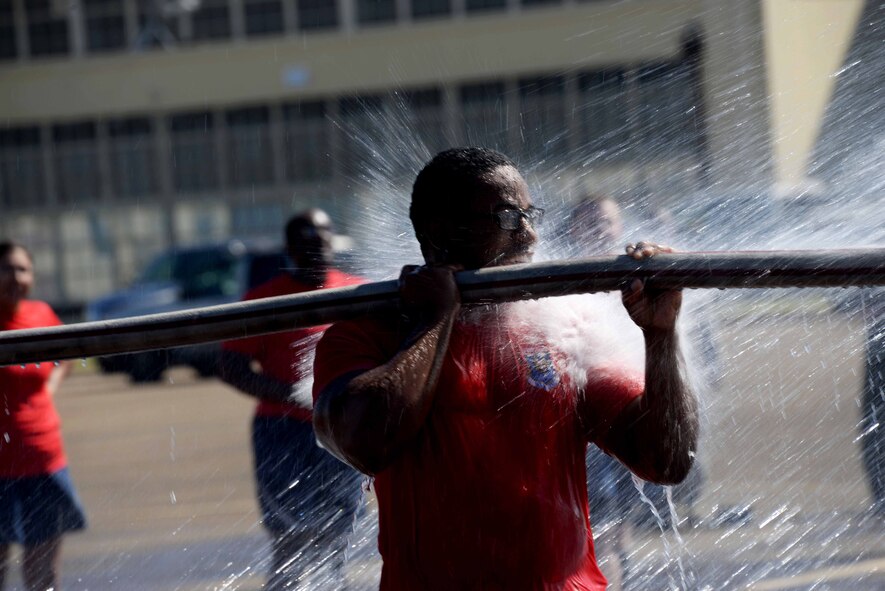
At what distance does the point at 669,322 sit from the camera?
2209mm

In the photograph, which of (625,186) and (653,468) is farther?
(625,186)

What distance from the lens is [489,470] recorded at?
2170mm

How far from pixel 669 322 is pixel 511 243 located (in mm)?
329

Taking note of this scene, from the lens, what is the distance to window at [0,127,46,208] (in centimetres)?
3309

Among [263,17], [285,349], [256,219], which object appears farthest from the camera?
[263,17]

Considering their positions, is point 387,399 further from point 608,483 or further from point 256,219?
point 256,219

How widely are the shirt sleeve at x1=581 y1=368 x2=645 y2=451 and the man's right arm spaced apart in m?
0.32

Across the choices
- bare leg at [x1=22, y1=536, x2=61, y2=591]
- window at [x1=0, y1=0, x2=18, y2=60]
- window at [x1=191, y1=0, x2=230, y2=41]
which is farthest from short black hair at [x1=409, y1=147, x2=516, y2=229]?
window at [x1=0, y1=0, x2=18, y2=60]

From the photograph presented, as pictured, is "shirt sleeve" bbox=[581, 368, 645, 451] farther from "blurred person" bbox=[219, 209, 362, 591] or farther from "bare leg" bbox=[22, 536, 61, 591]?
"bare leg" bbox=[22, 536, 61, 591]

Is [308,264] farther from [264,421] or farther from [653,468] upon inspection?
[653,468]

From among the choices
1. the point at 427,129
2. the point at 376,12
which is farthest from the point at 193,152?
the point at 427,129

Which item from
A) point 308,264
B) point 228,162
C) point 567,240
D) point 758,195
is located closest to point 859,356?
point 758,195

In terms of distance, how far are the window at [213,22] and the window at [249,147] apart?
2.63 m

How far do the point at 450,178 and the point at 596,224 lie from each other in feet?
4.13
